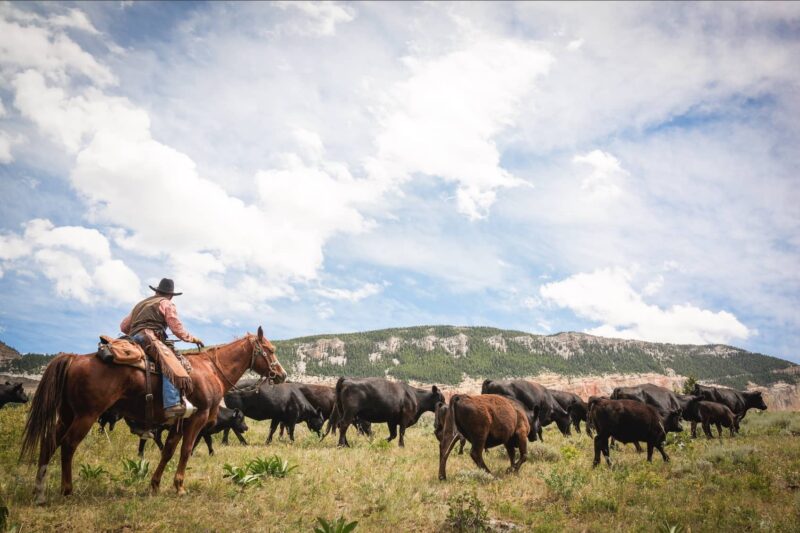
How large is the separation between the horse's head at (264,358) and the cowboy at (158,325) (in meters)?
1.61

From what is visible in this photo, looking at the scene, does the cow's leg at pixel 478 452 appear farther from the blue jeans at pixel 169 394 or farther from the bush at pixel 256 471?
the blue jeans at pixel 169 394

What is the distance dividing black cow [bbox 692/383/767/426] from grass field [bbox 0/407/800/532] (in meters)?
15.6

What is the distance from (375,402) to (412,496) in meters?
9.04

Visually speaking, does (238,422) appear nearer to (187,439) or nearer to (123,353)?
(187,439)

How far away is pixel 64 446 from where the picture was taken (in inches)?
294

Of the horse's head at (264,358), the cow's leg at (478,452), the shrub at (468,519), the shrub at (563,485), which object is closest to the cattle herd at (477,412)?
the cow's leg at (478,452)

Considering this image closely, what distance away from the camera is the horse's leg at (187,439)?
850 cm

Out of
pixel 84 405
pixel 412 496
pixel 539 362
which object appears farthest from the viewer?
pixel 539 362

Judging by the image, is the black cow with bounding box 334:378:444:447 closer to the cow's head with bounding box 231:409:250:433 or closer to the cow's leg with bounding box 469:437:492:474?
the cow's head with bounding box 231:409:250:433

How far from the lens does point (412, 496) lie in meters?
9.03

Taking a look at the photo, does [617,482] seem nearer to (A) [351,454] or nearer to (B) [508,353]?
(A) [351,454]

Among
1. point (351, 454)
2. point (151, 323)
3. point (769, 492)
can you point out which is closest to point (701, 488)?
point (769, 492)

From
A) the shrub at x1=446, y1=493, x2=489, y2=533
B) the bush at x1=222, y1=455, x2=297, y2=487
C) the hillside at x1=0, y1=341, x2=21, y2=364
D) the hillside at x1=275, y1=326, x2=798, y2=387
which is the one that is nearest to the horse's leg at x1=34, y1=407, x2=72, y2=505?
the bush at x1=222, y1=455, x2=297, y2=487

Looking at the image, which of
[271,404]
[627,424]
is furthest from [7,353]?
[627,424]
